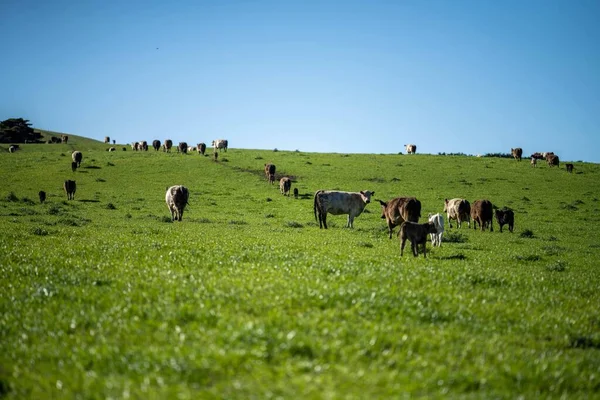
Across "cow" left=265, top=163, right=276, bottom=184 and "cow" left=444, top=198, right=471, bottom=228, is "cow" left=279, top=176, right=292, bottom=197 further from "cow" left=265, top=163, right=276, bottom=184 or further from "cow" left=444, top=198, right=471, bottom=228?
"cow" left=444, top=198, right=471, bottom=228

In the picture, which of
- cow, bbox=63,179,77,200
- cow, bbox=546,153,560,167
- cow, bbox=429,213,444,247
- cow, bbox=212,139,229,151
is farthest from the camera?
cow, bbox=212,139,229,151

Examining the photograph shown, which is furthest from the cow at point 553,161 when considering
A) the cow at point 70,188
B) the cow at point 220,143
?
the cow at point 70,188

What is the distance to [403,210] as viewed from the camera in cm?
2327

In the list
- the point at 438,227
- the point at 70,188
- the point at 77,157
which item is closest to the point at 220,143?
the point at 77,157

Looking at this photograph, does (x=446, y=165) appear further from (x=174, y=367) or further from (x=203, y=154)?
(x=174, y=367)

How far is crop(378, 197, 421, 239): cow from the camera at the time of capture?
74.9ft

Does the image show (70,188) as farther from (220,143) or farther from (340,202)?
(220,143)

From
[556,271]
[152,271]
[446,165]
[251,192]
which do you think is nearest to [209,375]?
[152,271]

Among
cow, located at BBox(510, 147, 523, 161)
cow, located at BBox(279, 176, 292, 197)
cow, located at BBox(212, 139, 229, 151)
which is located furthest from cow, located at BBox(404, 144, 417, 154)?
cow, located at BBox(279, 176, 292, 197)

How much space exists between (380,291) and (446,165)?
64675 mm

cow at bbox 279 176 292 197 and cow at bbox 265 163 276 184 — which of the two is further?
cow at bbox 265 163 276 184

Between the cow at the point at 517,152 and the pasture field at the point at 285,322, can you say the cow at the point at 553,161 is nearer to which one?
the cow at the point at 517,152

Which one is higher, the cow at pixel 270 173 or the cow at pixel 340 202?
the cow at pixel 270 173

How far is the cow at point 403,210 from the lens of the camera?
22844 millimetres
